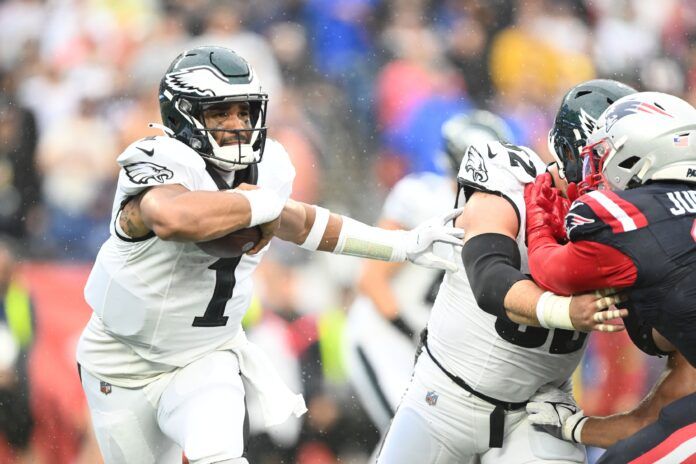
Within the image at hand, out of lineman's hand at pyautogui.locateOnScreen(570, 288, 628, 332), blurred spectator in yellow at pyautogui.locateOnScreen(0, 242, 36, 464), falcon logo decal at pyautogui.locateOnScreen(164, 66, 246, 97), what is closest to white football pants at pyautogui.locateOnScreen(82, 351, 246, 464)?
falcon logo decal at pyautogui.locateOnScreen(164, 66, 246, 97)

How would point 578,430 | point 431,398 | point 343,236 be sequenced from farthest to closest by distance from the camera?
point 343,236, point 431,398, point 578,430

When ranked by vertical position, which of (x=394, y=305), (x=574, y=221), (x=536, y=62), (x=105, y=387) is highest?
(x=574, y=221)

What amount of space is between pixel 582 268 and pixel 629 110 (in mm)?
438

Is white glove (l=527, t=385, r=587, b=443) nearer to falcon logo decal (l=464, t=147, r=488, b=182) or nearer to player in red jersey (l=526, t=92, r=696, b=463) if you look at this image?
player in red jersey (l=526, t=92, r=696, b=463)

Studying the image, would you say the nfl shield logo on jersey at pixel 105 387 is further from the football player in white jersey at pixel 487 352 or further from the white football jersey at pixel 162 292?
the football player in white jersey at pixel 487 352

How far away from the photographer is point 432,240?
324 cm

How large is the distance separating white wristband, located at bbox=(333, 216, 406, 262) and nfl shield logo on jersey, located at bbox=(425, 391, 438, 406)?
18.6 inches

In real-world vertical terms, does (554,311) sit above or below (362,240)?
above

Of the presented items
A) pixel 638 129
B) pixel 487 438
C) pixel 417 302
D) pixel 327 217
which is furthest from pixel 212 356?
pixel 417 302

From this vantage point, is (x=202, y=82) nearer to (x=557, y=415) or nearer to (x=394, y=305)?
(x=557, y=415)

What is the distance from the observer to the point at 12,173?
17.6 feet

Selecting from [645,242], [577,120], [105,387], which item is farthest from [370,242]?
[645,242]

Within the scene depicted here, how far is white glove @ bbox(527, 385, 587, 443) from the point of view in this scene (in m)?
2.96

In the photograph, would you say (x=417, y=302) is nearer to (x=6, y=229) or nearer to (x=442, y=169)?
(x=442, y=169)
